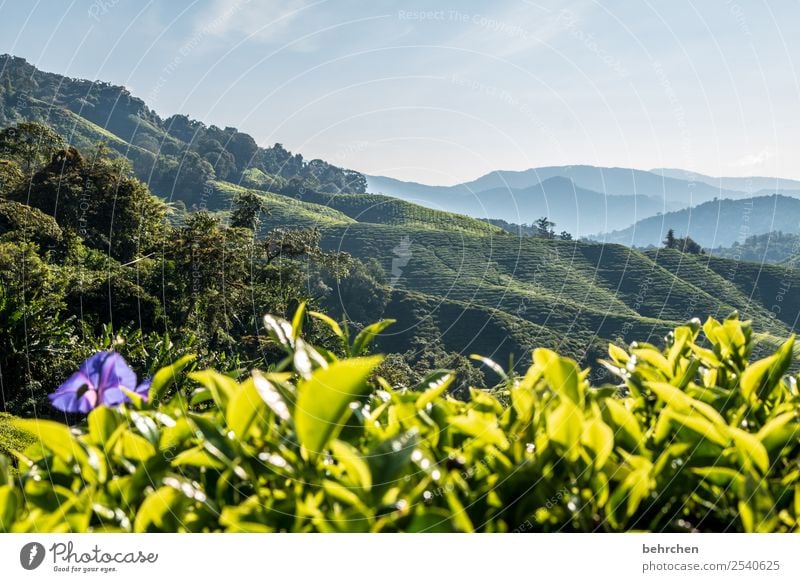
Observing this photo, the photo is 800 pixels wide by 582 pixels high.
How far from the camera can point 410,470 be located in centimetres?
68

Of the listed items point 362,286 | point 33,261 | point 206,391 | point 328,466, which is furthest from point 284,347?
point 362,286

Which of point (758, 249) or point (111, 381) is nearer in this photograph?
point (111, 381)

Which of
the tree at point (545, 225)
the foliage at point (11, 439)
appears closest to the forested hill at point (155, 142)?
the tree at point (545, 225)

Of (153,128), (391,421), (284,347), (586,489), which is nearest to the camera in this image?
(586,489)

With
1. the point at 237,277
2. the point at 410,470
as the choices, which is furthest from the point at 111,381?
the point at 237,277

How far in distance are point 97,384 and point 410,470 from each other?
1.91 feet

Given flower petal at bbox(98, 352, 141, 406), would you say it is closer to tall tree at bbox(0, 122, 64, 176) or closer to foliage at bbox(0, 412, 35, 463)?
foliage at bbox(0, 412, 35, 463)

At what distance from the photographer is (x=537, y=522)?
72cm

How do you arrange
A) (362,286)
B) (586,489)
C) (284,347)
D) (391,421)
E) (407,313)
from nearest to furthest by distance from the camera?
1. (586,489)
2. (391,421)
3. (284,347)
4. (362,286)
5. (407,313)

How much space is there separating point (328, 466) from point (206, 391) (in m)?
0.33

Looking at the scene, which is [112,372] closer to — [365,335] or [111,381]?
[111,381]

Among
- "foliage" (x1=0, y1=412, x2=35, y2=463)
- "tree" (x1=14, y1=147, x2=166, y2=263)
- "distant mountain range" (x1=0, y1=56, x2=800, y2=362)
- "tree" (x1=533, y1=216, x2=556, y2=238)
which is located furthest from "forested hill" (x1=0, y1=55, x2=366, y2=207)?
"foliage" (x1=0, y1=412, x2=35, y2=463)

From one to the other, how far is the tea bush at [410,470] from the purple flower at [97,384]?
0.20m
